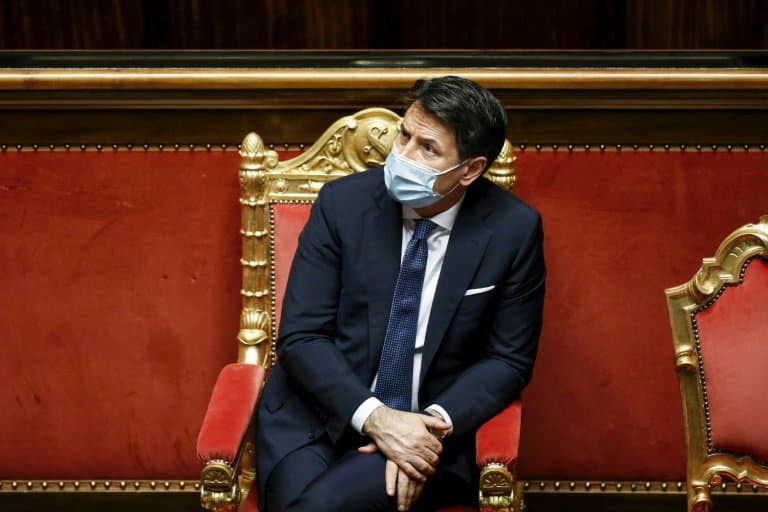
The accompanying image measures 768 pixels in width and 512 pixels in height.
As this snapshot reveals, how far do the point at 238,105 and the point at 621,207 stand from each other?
99 cm

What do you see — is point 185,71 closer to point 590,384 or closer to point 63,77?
point 63,77

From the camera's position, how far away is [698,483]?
7.41 ft

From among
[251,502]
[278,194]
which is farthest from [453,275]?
[251,502]

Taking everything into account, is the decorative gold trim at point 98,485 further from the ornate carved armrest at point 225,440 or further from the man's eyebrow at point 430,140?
the man's eyebrow at point 430,140

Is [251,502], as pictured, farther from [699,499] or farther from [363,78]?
[363,78]

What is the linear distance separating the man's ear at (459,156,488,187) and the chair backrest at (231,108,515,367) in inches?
11.7

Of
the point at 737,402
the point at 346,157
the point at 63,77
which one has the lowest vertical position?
the point at 737,402

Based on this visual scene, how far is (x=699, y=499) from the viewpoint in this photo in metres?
2.25

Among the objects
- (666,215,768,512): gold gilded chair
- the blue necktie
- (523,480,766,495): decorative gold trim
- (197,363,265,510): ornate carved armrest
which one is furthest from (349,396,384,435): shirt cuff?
(523,480,766,495): decorative gold trim

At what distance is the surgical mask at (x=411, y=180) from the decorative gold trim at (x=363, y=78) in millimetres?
467

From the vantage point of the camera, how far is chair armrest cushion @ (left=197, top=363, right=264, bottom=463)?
2203 mm

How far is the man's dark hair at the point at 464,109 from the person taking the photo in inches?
91.0
